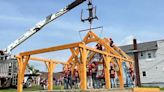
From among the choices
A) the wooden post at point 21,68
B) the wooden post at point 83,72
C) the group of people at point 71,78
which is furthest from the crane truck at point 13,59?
the wooden post at point 83,72

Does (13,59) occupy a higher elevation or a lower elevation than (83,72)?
higher

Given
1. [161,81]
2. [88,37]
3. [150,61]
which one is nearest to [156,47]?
[150,61]

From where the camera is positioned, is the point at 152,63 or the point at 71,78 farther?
the point at 152,63

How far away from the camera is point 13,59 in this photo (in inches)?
1259

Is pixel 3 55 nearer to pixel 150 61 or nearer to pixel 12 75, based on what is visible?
pixel 12 75

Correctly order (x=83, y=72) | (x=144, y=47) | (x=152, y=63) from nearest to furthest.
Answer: (x=83, y=72) → (x=152, y=63) → (x=144, y=47)

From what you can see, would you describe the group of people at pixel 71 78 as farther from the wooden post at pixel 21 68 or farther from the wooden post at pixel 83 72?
the wooden post at pixel 83 72

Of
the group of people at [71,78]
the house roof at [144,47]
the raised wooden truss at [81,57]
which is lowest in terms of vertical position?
the group of people at [71,78]

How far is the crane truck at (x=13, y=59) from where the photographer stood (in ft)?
102

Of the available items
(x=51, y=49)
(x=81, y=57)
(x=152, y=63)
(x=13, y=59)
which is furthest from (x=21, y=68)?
(x=152, y=63)

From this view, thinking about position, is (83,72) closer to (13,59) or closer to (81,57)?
(81,57)

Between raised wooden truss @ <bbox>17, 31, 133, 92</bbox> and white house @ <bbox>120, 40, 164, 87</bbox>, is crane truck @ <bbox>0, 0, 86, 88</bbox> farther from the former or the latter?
white house @ <bbox>120, 40, 164, 87</bbox>

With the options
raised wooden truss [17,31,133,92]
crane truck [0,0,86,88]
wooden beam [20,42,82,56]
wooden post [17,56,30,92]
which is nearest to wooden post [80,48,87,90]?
raised wooden truss [17,31,133,92]

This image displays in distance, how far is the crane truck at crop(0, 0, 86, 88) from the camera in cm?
3105
